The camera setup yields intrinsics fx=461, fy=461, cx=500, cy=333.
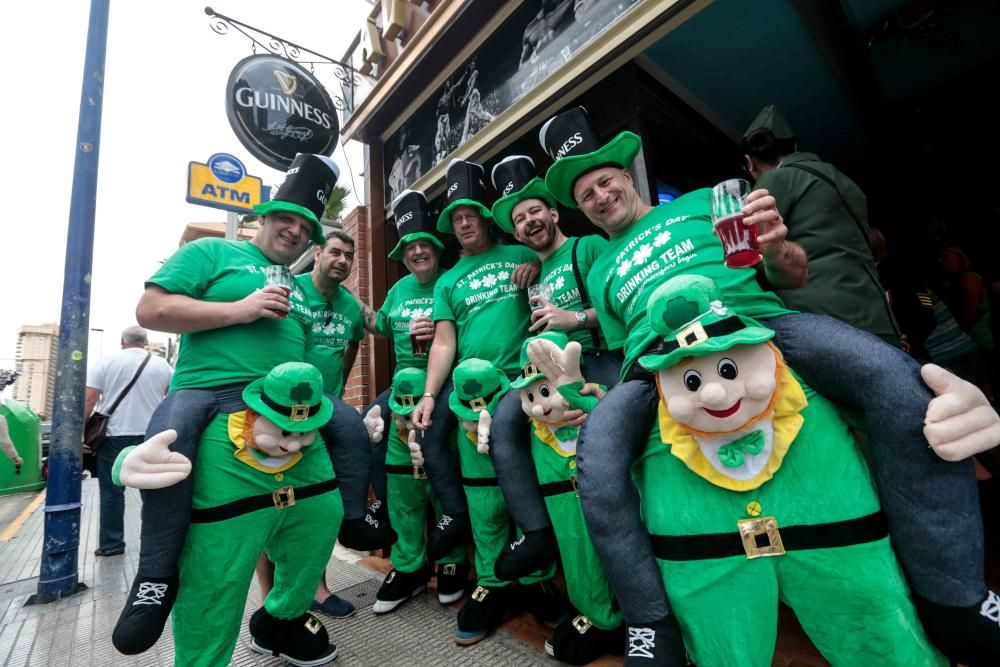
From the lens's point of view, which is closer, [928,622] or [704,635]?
[928,622]

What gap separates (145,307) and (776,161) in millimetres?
2658

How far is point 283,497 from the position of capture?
183cm

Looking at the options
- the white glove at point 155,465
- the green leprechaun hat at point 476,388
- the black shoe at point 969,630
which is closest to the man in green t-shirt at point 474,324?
the green leprechaun hat at point 476,388

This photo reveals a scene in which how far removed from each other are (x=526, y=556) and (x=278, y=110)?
4.51 metres

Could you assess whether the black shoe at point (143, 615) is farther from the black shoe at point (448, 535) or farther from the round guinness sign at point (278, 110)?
the round guinness sign at point (278, 110)

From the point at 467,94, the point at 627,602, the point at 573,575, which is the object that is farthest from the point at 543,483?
the point at 467,94

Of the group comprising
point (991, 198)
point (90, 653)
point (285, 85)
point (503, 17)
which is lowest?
point (90, 653)

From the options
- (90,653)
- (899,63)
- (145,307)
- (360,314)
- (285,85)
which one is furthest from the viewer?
(285,85)

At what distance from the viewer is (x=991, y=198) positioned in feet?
13.5

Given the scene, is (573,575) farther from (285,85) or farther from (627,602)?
(285,85)

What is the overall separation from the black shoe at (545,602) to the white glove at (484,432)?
0.80 meters

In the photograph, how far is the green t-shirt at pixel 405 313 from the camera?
2940 millimetres

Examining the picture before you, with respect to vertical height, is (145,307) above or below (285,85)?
below

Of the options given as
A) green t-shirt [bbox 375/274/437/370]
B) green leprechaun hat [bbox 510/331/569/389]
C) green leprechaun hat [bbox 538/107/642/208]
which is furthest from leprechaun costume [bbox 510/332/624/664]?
green t-shirt [bbox 375/274/437/370]
